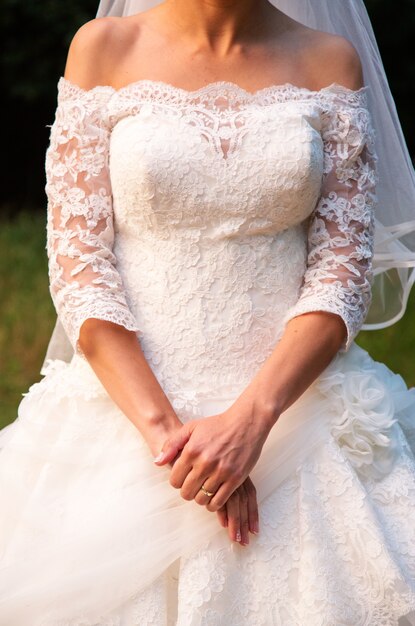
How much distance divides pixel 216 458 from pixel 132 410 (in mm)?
293

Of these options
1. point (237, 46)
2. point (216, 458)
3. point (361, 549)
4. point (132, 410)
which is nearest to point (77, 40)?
point (237, 46)

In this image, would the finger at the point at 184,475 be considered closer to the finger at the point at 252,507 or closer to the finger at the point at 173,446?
the finger at the point at 173,446

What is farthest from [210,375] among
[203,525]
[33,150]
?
[33,150]

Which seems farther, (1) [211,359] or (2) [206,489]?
(1) [211,359]

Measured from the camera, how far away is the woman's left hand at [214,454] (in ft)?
9.02

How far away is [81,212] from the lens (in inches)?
122

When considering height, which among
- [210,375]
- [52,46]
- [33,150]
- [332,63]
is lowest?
[33,150]

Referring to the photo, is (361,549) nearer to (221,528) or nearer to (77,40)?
(221,528)

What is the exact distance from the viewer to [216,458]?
2.75 m

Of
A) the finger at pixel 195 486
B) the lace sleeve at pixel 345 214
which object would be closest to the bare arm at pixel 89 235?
the finger at pixel 195 486

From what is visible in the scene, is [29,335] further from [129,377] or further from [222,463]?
[222,463]

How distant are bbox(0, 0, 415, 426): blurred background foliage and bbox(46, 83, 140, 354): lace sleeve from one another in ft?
10.4

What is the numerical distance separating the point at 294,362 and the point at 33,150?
10.7 metres

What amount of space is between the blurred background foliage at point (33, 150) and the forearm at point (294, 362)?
3413 mm
